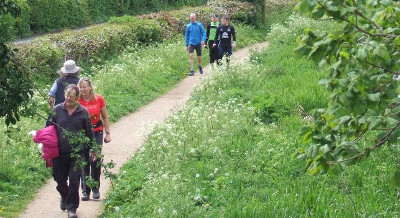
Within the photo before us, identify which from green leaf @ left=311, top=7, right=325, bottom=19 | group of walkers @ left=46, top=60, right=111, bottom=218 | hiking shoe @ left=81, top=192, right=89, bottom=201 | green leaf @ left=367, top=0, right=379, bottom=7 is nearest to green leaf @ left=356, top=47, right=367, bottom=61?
green leaf @ left=311, top=7, right=325, bottom=19

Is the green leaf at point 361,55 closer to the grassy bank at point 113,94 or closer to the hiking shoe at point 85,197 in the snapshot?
the grassy bank at point 113,94

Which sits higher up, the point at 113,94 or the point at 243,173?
the point at 243,173

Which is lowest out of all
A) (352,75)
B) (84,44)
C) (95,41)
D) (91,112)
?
(95,41)

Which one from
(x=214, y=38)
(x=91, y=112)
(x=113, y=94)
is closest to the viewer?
(x=91, y=112)

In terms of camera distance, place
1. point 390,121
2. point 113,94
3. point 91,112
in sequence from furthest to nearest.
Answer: point 113,94, point 91,112, point 390,121

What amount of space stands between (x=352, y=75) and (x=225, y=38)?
1547cm

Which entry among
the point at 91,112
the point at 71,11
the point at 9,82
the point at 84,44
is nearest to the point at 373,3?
→ the point at 9,82

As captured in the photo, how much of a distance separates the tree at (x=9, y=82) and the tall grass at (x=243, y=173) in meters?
2.79

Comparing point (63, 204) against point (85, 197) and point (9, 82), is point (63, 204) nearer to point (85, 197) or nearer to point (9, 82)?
point (85, 197)

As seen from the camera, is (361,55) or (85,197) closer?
(361,55)

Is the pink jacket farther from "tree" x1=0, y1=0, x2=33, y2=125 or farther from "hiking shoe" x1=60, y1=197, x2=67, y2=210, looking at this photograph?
"tree" x1=0, y1=0, x2=33, y2=125

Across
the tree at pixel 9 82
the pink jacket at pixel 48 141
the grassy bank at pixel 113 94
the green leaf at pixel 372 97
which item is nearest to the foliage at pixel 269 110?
the grassy bank at pixel 113 94

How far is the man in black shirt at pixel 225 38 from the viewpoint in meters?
19.7

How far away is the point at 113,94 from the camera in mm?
17609
